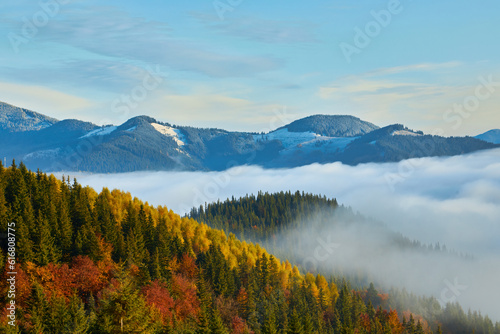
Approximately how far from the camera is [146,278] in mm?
104375

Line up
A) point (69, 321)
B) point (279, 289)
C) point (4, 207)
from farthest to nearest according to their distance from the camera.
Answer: point (279, 289) < point (4, 207) < point (69, 321)

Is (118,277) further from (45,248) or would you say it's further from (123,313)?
(45,248)

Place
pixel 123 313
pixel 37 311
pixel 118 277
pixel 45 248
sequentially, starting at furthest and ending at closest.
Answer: pixel 45 248, pixel 37 311, pixel 118 277, pixel 123 313

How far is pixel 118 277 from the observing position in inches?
2231

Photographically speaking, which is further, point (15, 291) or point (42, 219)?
point (42, 219)

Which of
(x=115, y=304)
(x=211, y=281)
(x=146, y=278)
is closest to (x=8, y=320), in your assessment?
(x=115, y=304)

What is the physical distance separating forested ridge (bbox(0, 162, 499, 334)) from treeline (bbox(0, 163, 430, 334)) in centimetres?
21

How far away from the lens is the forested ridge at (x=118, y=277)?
226 ft

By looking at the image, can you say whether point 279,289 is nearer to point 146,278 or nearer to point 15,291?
point 146,278

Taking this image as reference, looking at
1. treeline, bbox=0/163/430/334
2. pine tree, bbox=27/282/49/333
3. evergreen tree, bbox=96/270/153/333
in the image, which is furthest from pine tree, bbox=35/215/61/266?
evergreen tree, bbox=96/270/153/333

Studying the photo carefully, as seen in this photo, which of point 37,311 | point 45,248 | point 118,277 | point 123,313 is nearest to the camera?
point 123,313

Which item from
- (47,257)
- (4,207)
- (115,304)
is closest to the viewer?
(115,304)

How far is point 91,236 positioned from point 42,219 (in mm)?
11246

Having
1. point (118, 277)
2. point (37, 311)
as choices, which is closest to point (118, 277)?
point (118, 277)
